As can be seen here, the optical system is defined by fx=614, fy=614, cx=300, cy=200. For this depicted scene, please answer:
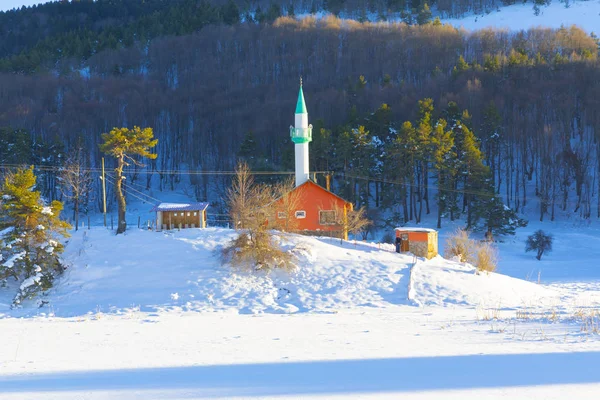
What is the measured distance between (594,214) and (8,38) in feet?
321

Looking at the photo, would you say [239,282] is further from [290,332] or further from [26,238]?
[290,332]

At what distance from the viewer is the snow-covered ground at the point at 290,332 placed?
814 cm

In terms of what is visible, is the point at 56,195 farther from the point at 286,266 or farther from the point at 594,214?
the point at 594,214

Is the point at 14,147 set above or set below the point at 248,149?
above

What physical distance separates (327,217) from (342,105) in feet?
106

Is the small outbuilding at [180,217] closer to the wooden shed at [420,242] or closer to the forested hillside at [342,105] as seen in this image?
the wooden shed at [420,242]

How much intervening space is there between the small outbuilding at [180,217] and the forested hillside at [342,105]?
18.6 m

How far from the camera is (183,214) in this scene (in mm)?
32375

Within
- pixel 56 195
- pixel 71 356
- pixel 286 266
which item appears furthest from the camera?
pixel 56 195

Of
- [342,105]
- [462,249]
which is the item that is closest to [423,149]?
[462,249]

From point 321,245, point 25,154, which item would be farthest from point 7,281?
point 25,154

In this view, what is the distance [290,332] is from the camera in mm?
12969

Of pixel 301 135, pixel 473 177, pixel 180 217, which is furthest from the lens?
pixel 473 177

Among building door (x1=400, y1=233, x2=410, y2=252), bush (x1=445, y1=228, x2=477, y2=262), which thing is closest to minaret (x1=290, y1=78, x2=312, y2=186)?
building door (x1=400, y1=233, x2=410, y2=252)
